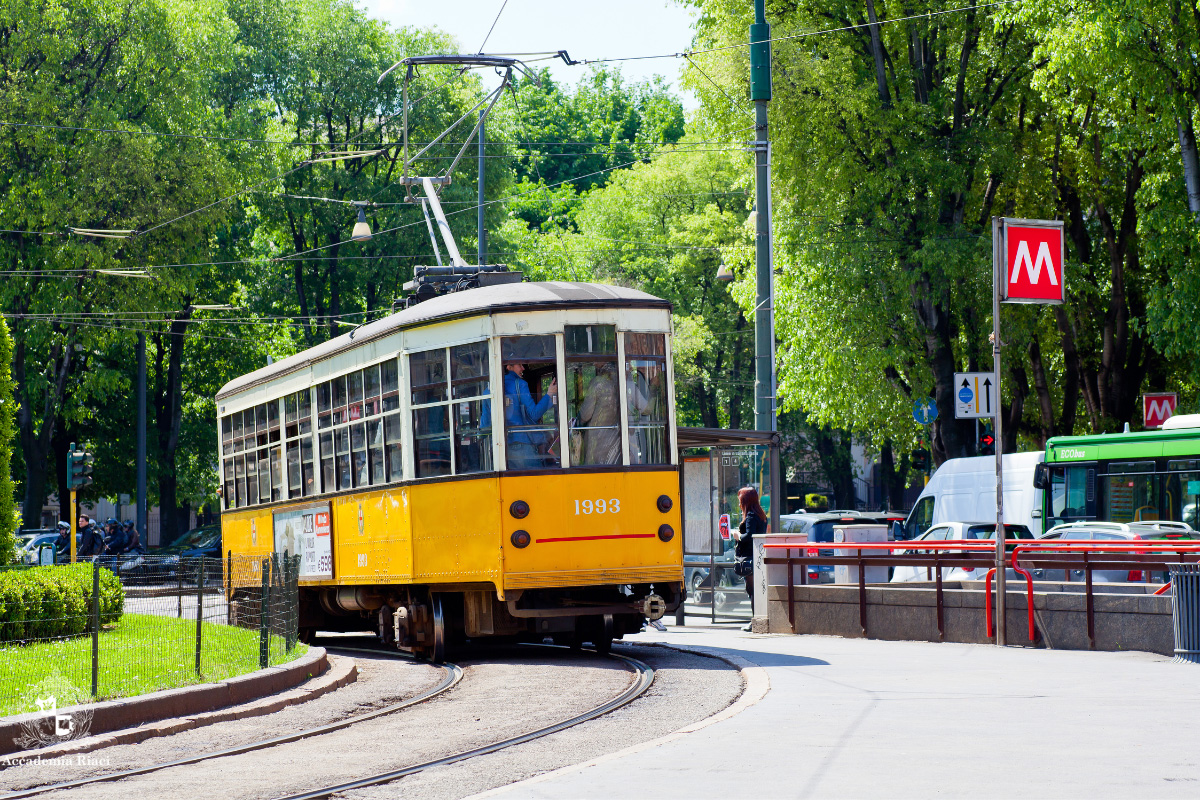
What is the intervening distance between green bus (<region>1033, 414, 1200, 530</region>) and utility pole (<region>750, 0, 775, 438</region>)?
8505 mm

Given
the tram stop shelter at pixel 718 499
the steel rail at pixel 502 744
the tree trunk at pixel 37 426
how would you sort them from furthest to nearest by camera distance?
the tree trunk at pixel 37 426
the tram stop shelter at pixel 718 499
the steel rail at pixel 502 744

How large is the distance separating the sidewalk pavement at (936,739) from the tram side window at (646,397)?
7.78 ft

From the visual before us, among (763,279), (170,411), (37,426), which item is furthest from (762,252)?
(170,411)

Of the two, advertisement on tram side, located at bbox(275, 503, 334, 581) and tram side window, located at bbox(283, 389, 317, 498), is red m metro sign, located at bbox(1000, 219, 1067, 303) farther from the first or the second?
tram side window, located at bbox(283, 389, 317, 498)

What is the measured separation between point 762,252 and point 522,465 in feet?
20.7

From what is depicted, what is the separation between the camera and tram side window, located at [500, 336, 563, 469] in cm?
1402

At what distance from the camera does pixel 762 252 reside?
1912 cm

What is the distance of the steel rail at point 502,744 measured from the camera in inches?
306

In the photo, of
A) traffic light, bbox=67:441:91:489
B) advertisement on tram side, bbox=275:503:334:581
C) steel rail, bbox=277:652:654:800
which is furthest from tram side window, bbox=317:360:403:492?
traffic light, bbox=67:441:91:489

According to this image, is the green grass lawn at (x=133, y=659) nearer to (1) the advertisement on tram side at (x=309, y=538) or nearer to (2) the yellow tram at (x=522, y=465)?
(2) the yellow tram at (x=522, y=465)

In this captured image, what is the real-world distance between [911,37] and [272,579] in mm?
19533

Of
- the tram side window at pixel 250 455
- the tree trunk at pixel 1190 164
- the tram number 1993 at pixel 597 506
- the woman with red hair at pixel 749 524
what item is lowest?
the woman with red hair at pixel 749 524

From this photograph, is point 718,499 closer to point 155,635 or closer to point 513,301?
point 513,301

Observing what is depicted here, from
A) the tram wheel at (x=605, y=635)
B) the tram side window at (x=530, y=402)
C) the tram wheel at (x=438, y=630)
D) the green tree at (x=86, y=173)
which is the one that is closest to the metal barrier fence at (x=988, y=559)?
the tram wheel at (x=605, y=635)
